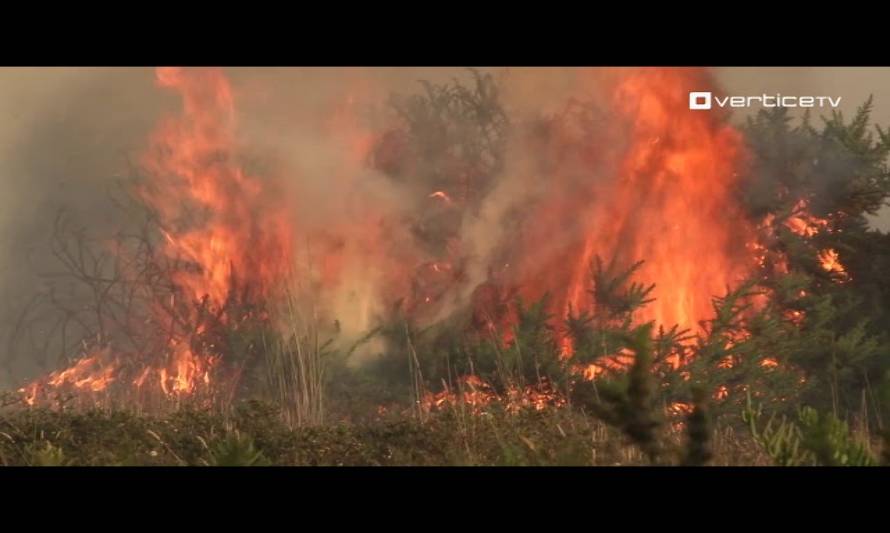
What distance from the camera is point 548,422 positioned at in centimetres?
816

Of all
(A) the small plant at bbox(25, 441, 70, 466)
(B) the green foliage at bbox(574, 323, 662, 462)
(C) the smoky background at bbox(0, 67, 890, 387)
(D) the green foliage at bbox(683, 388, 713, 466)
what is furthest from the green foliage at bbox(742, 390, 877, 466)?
(C) the smoky background at bbox(0, 67, 890, 387)

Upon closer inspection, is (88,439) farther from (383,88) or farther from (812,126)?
(812,126)

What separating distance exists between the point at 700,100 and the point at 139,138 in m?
5.95

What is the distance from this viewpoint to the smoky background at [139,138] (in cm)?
1155

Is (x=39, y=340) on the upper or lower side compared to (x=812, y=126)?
lower

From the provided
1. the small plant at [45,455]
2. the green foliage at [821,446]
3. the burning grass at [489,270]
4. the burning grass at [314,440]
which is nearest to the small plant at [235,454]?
the burning grass at [314,440]

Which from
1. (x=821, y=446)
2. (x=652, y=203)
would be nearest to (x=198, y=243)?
(x=652, y=203)

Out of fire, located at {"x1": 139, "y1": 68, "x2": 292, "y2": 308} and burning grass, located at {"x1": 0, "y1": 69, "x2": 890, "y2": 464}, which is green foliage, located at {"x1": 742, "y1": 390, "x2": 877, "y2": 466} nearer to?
burning grass, located at {"x1": 0, "y1": 69, "x2": 890, "y2": 464}

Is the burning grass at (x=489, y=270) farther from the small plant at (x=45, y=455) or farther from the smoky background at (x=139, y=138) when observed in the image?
the small plant at (x=45, y=455)

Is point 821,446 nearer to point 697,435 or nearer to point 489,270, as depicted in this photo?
point 697,435

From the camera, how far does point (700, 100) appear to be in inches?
440

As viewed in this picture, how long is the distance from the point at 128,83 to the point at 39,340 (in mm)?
2985
